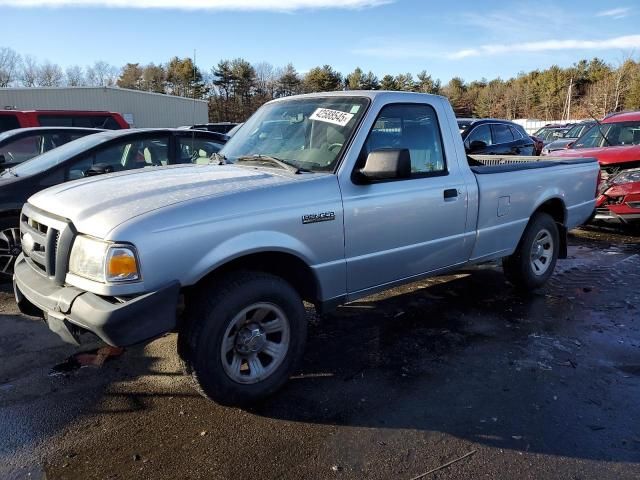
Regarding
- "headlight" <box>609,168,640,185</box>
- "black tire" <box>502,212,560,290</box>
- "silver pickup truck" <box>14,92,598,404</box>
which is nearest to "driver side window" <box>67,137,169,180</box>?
"silver pickup truck" <box>14,92,598,404</box>

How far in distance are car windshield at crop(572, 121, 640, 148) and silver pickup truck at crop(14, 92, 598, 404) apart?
22.0 ft

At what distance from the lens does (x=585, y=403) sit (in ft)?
10.5

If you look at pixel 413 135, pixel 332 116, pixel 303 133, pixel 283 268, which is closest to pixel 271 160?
pixel 303 133

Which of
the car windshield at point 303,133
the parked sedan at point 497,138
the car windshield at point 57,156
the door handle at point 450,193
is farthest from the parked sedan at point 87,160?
the parked sedan at point 497,138

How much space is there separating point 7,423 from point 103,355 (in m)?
0.93

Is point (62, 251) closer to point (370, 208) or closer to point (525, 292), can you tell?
point (370, 208)

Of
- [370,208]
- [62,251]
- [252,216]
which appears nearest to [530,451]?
[370,208]

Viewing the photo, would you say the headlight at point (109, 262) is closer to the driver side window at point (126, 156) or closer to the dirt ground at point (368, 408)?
the dirt ground at point (368, 408)

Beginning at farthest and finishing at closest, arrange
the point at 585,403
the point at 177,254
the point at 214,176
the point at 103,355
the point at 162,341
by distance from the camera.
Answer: the point at 162,341
the point at 103,355
the point at 214,176
the point at 585,403
the point at 177,254

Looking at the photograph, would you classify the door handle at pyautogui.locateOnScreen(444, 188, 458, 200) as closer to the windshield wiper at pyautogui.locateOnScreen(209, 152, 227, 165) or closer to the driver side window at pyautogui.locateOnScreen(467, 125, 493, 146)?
the windshield wiper at pyautogui.locateOnScreen(209, 152, 227, 165)

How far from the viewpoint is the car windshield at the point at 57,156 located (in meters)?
5.45

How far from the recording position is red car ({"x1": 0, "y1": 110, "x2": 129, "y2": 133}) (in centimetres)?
1030

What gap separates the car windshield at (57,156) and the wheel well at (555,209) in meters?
4.99

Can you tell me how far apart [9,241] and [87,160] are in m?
1.17
